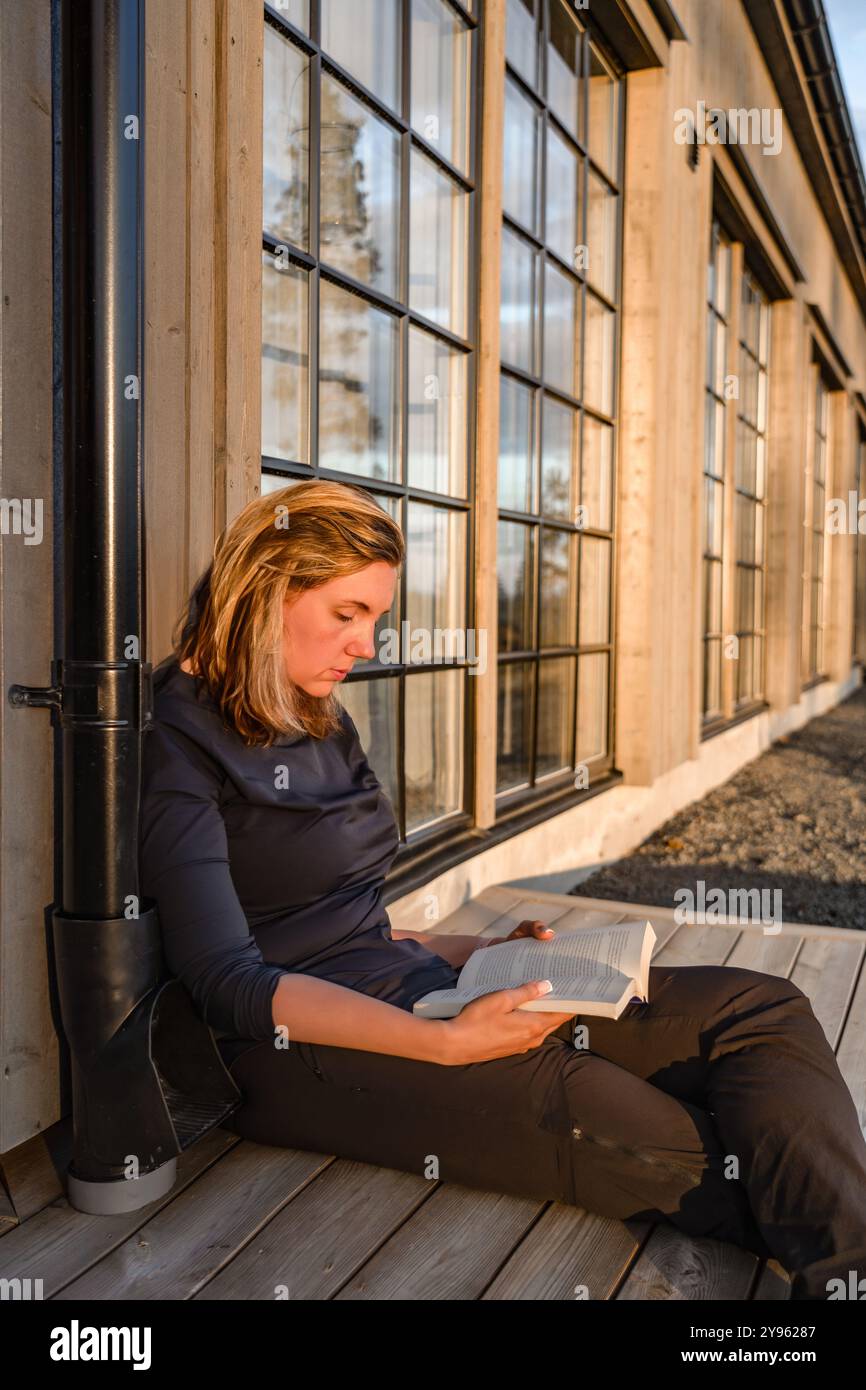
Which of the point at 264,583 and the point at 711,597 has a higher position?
the point at 711,597

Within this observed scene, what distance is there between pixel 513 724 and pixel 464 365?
3.86ft

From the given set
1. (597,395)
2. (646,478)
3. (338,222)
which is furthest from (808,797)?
(338,222)

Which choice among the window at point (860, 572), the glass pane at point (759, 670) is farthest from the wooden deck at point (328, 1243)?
the window at point (860, 572)

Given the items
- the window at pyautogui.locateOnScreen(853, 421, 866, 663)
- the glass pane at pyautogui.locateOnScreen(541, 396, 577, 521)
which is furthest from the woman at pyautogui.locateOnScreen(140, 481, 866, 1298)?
the window at pyautogui.locateOnScreen(853, 421, 866, 663)

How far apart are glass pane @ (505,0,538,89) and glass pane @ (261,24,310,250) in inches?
57.0

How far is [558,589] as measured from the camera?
13.8 ft

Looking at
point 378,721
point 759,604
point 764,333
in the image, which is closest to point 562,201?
point 378,721

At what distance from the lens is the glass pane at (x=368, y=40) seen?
8.37ft

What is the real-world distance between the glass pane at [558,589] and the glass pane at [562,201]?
3.26 ft

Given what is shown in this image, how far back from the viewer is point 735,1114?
146cm

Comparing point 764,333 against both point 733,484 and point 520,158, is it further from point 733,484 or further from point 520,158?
point 520,158

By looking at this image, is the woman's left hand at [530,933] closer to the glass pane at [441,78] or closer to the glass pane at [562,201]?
the glass pane at [441,78]

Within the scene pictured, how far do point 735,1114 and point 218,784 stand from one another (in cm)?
80
